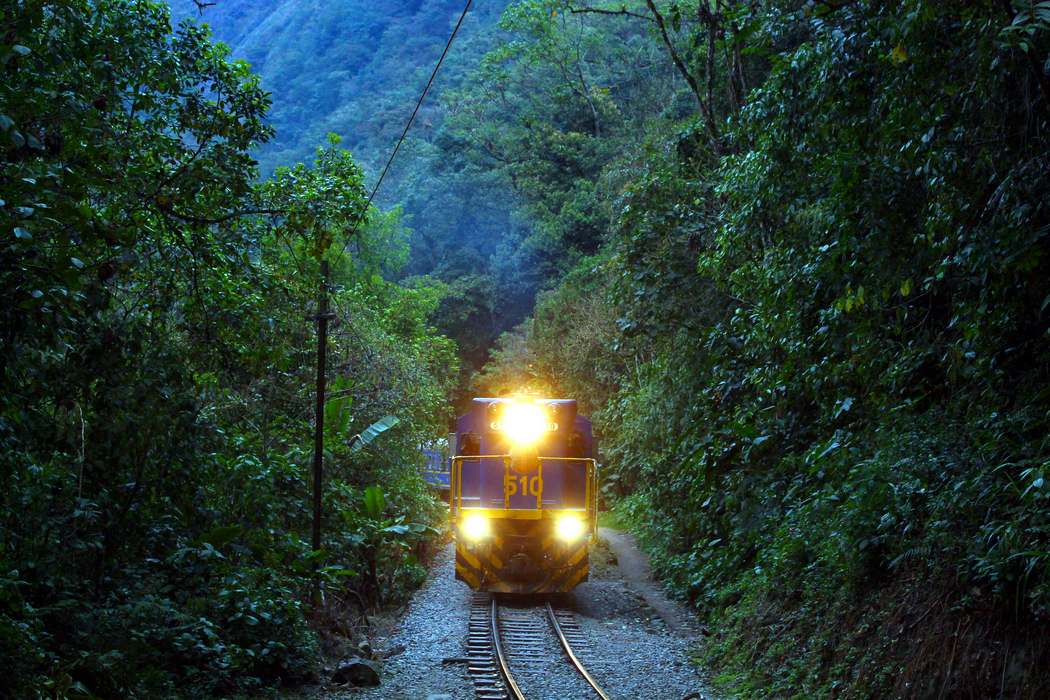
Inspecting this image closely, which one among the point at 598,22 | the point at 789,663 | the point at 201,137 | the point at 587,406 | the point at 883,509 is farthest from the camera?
the point at 598,22

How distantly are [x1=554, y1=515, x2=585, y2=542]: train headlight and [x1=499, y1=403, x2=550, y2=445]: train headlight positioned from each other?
130 centimetres

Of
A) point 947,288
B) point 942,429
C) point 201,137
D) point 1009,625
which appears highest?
point 201,137

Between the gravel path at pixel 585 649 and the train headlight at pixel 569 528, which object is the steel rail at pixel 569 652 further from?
the train headlight at pixel 569 528

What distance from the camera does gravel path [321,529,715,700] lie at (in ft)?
33.3

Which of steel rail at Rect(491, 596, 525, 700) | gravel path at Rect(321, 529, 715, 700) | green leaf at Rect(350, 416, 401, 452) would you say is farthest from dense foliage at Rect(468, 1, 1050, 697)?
green leaf at Rect(350, 416, 401, 452)

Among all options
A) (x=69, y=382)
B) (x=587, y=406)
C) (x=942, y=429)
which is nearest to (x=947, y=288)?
(x=942, y=429)

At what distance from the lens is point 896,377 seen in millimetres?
8859

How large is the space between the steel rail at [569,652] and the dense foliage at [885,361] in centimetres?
157

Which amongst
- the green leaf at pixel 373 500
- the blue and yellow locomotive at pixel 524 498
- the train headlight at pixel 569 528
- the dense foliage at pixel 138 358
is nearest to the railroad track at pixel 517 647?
the blue and yellow locomotive at pixel 524 498

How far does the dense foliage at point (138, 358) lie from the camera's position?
20.7 feet

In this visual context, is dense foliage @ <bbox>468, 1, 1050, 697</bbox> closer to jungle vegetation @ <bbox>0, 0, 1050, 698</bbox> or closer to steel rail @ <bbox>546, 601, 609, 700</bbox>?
jungle vegetation @ <bbox>0, 0, 1050, 698</bbox>

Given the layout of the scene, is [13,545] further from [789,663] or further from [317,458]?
[789,663]

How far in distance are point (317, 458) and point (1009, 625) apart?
30.0 ft

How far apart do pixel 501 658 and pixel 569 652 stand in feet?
2.94
